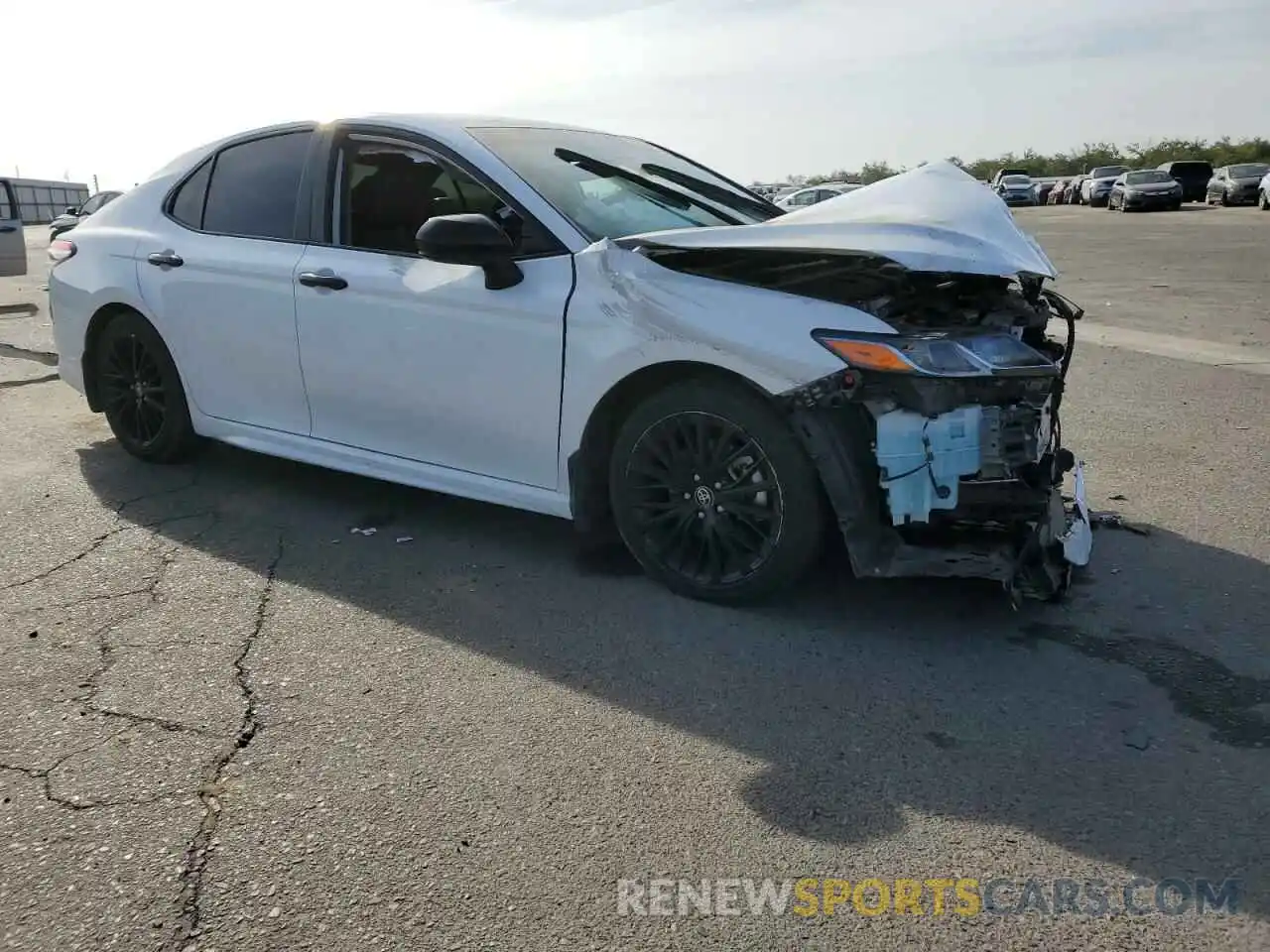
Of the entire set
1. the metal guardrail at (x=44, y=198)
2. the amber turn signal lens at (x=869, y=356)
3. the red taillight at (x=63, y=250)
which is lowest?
the metal guardrail at (x=44, y=198)

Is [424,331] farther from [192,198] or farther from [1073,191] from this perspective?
[1073,191]

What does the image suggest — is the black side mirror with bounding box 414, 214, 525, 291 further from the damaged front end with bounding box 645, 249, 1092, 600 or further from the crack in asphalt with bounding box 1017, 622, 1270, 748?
the crack in asphalt with bounding box 1017, 622, 1270, 748

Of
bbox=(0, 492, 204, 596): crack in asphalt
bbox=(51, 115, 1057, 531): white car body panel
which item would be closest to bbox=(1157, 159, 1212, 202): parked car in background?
bbox=(51, 115, 1057, 531): white car body panel

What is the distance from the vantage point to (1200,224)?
32.4 meters

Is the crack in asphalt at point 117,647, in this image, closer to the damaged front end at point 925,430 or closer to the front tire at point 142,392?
the front tire at point 142,392

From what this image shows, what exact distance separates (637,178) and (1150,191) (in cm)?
4479

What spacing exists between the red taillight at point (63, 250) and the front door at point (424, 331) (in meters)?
1.94

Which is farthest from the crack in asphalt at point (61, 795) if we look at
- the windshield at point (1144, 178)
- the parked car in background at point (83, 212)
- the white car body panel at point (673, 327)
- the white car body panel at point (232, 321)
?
the windshield at point (1144, 178)

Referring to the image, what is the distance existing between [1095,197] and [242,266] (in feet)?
178

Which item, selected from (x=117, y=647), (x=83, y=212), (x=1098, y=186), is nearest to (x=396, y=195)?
(x=117, y=647)

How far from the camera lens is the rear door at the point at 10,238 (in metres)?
13.3

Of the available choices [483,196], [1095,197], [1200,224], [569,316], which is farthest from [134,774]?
[1095,197]

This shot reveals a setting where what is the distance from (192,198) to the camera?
5.51 meters

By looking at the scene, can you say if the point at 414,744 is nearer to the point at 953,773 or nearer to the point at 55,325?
the point at 953,773
